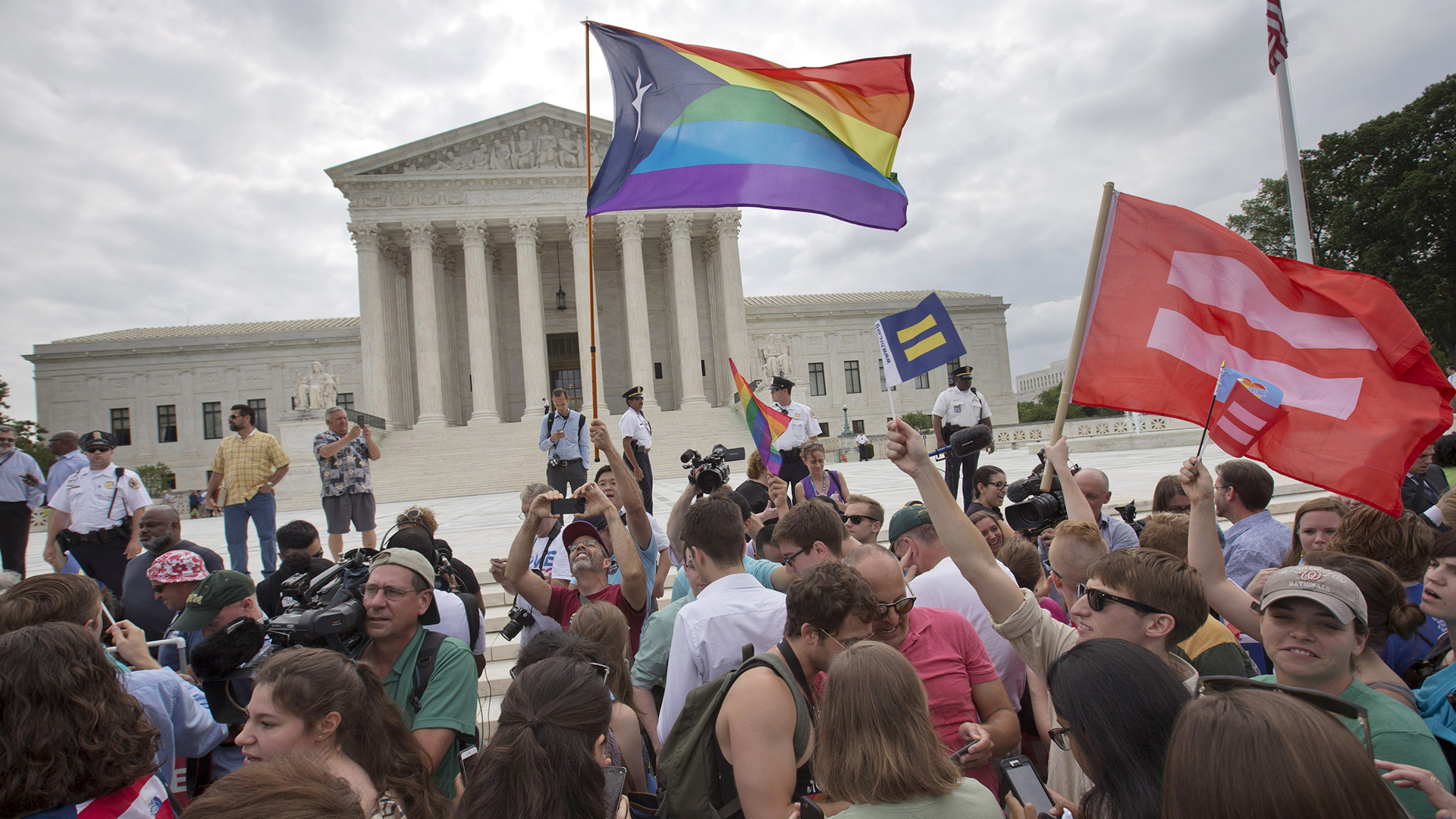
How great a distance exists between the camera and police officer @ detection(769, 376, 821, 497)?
8.22 metres

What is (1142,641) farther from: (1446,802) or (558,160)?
(558,160)

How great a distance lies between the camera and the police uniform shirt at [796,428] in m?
8.34

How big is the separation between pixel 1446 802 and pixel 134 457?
56.2m

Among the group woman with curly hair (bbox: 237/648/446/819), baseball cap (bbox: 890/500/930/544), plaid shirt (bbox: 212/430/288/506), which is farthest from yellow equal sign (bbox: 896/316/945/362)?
plaid shirt (bbox: 212/430/288/506)

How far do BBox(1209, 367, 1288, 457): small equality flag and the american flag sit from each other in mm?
6172

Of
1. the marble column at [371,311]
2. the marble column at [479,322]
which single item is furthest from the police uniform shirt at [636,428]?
the marble column at [371,311]

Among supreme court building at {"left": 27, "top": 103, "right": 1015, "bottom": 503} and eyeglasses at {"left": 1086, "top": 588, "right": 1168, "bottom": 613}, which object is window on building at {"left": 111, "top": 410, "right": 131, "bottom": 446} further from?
eyeglasses at {"left": 1086, "top": 588, "right": 1168, "bottom": 613}

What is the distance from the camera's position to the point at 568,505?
13.1 ft

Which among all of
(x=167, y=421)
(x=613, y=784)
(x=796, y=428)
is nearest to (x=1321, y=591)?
(x=613, y=784)

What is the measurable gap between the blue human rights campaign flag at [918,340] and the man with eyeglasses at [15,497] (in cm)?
765

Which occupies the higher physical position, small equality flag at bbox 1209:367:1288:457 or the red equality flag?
the red equality flag

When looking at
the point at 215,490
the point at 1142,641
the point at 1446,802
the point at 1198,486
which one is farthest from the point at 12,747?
the point at 215,490

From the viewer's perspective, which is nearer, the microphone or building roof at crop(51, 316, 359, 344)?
the microphone

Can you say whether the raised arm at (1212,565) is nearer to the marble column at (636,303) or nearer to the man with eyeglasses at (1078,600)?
the man with eyeglasses at (1078,600)
